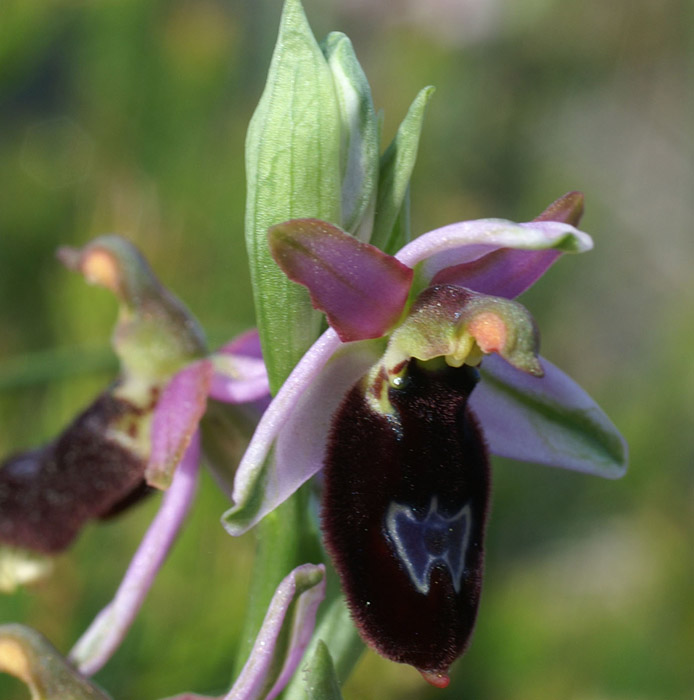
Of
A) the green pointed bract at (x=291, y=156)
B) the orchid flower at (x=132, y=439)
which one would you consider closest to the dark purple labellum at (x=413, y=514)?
the green pointed bract at (x=291, y=156)

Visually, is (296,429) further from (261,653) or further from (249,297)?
(249,297)

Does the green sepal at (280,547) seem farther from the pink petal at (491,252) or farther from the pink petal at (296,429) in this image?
the pink petal at (491,252)

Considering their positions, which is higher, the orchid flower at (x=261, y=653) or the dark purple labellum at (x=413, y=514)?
the dark purple labellum at (x=413, y=514)

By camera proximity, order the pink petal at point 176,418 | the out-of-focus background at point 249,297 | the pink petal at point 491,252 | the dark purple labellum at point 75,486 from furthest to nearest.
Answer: the out-of-focus background at point 249,297 < the dark purple labellum at point 75,486 < the pink petal at point 176,418 < the pink petal at point 491,252

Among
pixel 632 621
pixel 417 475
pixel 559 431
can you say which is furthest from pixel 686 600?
pixel 417 475

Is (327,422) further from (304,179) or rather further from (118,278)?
(118,278)

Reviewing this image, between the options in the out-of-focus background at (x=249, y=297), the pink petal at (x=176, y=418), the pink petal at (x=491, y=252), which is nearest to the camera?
the pink petal at (x=491, y=252)

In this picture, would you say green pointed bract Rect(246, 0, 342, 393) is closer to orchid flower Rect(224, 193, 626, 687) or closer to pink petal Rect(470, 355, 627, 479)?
orchid flower Rect(224, 193, 626, 687)

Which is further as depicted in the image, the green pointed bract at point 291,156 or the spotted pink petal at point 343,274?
the green pointed bract at point 291,156

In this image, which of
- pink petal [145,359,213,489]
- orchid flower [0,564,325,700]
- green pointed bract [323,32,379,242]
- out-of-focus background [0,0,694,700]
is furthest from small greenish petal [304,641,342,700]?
out-of-focus background [0,0,694,700]
